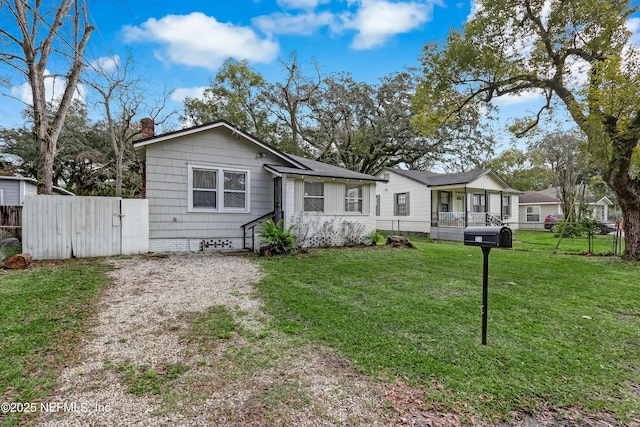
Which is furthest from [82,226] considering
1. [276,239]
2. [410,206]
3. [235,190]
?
[410,206]

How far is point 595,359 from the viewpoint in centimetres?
305

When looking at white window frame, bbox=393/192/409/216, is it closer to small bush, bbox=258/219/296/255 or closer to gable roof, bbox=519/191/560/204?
small bush, bbox=258/219/296/255

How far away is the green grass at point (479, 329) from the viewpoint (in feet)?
8.21

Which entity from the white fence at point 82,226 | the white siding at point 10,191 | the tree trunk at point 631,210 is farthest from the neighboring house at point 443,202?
the white siding at point 10,191

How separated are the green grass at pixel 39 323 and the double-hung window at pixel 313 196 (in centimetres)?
632

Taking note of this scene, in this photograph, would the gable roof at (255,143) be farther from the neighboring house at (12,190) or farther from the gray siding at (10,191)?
the gray siding at (10,191)

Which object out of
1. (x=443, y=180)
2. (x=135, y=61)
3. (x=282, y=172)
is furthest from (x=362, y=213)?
(x=135, y=61)

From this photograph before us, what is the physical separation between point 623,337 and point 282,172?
8.31 metres

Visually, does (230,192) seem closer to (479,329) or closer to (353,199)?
(353,199)

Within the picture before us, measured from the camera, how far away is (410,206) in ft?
60.8

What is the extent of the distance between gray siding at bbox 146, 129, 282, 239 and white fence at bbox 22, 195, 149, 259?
581 millimetres

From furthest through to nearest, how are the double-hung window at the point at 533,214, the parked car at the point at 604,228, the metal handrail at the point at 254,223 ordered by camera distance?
the double-hung window at the point at 533,214 → the parked car at the point at 604,228 → the metal handrail at the point at 254,223

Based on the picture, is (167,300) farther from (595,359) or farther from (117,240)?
(595,359)

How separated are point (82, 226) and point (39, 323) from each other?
5.06m
